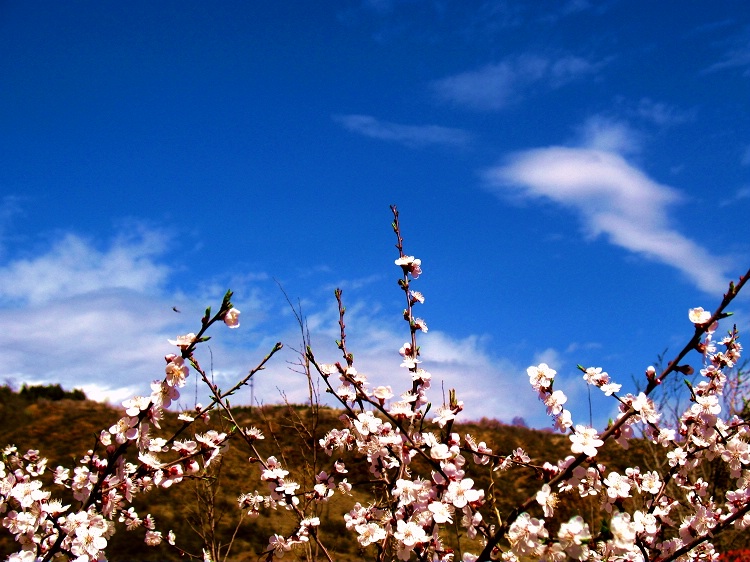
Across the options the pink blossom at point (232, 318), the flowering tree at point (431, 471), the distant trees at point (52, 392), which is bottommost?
the flowering tree at point (431, 471)

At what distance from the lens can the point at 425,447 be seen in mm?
2918

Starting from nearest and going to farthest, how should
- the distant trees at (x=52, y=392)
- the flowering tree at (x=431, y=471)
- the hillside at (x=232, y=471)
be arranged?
the flowering tree at (x=431, y=471), the hillside at (x=232, y=471), the distant trees at (x=52, y=392)

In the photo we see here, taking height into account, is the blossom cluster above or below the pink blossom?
below

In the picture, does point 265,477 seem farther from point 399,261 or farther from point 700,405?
point 700,405

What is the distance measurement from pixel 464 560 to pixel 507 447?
55.6 feet

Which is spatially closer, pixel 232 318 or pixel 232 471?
pixel 232 318

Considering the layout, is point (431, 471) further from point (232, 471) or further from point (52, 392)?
point (52, 392)

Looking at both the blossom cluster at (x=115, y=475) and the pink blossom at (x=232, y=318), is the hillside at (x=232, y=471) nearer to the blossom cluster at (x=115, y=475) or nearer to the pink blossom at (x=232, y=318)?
the blossom cluster at (x=115, y=475)

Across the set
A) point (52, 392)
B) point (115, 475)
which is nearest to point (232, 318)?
point (115, 475)

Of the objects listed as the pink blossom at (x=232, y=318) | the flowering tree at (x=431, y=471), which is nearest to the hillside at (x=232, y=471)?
the flowering tree at (x=431, y=471)

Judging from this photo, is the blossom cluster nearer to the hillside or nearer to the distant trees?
the hillside

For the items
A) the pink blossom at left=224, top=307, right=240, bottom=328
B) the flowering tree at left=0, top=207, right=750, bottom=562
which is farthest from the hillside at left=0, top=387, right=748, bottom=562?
the pink blossom at left=224, top=307, right=240, bottom=328

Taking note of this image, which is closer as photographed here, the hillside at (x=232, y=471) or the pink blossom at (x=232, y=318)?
the pink blossom at (x=232, y=318)

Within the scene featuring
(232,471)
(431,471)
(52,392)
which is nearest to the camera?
(431,471)
